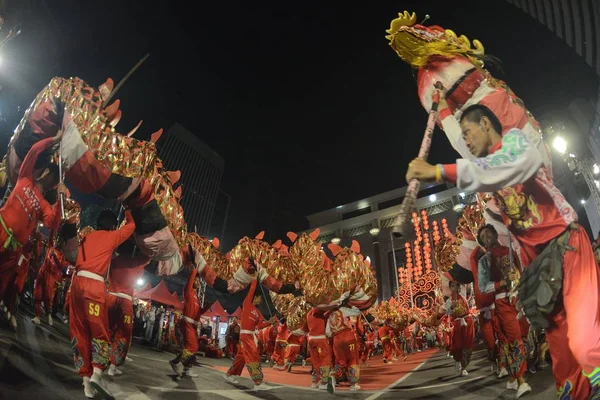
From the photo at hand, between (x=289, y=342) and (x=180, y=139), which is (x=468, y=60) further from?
(x=289, y=342)

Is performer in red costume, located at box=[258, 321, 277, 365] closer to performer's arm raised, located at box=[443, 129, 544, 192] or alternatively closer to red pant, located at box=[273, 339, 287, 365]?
red pant, located at box=[273, 339, 287, 365]

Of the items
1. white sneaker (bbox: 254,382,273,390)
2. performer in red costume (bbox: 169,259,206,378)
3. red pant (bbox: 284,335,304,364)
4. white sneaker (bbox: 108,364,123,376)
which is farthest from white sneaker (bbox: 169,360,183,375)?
red pant (bbox: 284,335,304,364)

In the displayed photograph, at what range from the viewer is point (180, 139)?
6883mm

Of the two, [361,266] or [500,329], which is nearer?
[500,329]

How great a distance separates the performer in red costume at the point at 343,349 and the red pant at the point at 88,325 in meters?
2.71

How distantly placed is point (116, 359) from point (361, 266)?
323 centimetres

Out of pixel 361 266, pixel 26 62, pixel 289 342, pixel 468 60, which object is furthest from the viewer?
pixel 289 342

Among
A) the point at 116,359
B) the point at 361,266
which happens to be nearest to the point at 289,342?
the point at 361,266

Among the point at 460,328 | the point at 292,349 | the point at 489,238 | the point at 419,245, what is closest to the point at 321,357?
the point at 460,328

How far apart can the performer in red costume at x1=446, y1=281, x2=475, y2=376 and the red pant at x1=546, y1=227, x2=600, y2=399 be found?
2.84m

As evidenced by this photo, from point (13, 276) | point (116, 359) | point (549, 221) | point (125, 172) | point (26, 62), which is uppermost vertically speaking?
point (26, 62)

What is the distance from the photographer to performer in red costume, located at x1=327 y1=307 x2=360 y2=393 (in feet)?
14.0

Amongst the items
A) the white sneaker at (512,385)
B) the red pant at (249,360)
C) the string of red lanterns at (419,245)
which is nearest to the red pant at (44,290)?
the red pant at (249,360)

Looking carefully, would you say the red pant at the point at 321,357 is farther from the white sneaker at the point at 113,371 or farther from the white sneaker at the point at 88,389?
the white sneaker at the point at 88,389
